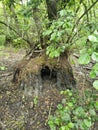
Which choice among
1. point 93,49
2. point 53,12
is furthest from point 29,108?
point 93,49

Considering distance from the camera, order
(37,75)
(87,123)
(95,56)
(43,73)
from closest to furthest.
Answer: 1. (95,56)
2. (87,123)
3. (37,75)
4. (43,73)

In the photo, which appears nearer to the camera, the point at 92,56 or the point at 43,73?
the point at 92,56

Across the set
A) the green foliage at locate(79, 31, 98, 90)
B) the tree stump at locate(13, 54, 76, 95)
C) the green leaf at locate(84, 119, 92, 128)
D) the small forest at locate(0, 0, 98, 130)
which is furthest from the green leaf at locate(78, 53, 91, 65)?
the tree stump at locate(13, 54, 76, 95)

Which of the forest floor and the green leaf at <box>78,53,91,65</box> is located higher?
the green leaf at <box>78,53,91,65</box>

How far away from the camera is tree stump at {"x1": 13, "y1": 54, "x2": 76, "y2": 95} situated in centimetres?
326

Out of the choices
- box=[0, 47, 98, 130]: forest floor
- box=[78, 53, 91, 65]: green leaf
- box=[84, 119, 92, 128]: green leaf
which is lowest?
box=[0, 47, 98, 130]: forest floor

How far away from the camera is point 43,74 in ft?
11.3

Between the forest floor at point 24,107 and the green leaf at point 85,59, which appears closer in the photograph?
the green leaf at point 85,59

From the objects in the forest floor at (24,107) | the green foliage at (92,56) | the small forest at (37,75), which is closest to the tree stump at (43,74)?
the small forest at (37,75)

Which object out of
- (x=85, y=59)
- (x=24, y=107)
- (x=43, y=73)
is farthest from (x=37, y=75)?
(x=85, y=59)

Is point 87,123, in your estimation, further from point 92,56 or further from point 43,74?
point 43,74

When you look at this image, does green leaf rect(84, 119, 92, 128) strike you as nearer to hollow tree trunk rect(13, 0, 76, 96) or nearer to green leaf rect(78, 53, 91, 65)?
green leaf rect(78, 53, 91, 65)

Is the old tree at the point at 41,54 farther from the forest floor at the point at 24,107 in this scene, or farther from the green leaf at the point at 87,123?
the green leaf at the point at 87,123

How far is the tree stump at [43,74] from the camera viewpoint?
3256 mm
